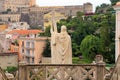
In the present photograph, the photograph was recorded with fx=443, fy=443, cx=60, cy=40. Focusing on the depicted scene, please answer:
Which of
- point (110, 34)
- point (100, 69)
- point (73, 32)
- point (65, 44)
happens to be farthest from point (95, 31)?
point (100, 69)

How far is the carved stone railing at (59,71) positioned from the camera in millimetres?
7680

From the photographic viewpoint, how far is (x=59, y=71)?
7.75 meters

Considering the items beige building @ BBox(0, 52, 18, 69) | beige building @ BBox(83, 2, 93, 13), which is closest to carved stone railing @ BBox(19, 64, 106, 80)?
beige building @ BBox(0, 52, 18, 69)

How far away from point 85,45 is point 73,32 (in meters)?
13.8

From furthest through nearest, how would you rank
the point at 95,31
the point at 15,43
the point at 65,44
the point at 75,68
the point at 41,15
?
the point at 41,15, the point at 15,43, the point at 95,31, the point at 65,44, the point at 75,68

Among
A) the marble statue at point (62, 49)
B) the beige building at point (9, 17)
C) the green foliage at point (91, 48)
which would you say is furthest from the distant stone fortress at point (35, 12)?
the marble statue at point (62, 49)

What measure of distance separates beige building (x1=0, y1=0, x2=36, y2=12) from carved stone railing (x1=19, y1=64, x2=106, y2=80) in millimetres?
140943

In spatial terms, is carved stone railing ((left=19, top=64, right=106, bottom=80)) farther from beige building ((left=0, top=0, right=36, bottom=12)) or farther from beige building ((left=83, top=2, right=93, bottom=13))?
beige building ((left=0, top=0, right=36, bottom=12))

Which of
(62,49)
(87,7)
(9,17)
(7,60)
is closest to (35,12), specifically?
(9,17)

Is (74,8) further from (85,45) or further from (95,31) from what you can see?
(85,45)

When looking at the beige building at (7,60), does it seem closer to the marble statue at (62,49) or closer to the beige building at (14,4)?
the marble statue at (62,49)

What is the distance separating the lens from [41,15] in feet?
409

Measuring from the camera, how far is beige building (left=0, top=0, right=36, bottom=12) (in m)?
150

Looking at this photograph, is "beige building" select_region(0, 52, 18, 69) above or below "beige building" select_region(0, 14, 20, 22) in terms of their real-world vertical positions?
above
